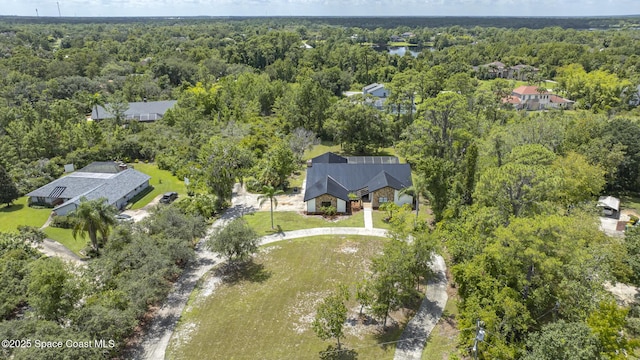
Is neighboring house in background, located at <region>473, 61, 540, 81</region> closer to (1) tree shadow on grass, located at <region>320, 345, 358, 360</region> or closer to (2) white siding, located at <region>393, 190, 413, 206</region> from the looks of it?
(2) white siding, located at <region>393, 190, 413, 206</region>

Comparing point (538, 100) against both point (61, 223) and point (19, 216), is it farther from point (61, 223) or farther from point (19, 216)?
point (19, 216)

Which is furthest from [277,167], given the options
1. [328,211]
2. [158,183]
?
[158,183]

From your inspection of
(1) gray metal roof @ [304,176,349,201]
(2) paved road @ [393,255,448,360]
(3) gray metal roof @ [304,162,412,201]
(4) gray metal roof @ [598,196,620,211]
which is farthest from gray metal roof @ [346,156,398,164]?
(4) gray metal roof @ [598,196,620,211]

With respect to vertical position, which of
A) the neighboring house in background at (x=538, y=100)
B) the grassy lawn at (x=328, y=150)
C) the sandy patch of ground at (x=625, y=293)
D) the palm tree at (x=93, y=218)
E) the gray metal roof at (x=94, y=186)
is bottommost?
the sandy patch of ground at (x=625, y=293)

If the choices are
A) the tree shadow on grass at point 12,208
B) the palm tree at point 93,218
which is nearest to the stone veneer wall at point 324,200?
the palm tree at point 93,218

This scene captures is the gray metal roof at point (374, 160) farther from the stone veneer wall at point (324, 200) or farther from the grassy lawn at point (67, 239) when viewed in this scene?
the grassy lawn at point (67, 239)

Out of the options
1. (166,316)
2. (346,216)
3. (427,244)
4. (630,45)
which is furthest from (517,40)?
(166,316)
